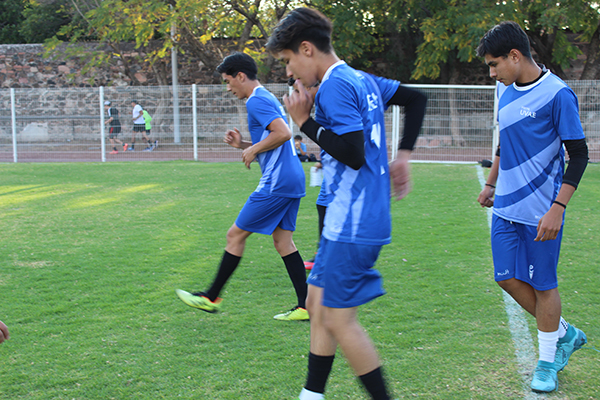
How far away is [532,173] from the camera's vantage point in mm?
2895

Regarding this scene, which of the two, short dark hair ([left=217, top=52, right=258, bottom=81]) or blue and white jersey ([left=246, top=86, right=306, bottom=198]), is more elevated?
short dark hair ([left=217, top=52, right=258, bottom=81])

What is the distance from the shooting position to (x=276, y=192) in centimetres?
399

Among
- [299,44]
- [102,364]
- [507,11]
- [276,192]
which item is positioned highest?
[507,11]

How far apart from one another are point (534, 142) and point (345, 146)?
134 centimetres

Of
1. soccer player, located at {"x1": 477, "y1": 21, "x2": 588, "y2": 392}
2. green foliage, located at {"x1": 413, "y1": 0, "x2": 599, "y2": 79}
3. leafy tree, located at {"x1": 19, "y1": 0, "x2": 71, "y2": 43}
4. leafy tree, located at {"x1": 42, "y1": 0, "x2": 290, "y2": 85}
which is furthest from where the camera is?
leafy tree, located at {"x1": 19, "y1": 0, "x2": 71, "y2": 43}

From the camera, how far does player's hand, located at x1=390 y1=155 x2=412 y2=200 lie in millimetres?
2381

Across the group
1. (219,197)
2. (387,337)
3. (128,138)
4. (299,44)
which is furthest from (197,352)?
(128,138)

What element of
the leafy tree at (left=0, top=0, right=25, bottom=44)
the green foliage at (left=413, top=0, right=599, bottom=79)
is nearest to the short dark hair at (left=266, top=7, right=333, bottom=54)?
the green foliage at (left=413, top=0, right=599, bottom=79)

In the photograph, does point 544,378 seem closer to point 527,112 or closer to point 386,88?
point 527,112

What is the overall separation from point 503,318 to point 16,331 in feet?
11.4

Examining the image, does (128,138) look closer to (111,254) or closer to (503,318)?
(111,254)

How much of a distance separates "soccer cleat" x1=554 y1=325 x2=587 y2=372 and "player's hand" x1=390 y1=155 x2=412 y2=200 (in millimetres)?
1462

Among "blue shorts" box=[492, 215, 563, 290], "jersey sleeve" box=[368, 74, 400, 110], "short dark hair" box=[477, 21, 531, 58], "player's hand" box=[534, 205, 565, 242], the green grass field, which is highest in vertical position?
"short dark hair" box=[477, 21, 531, 58]

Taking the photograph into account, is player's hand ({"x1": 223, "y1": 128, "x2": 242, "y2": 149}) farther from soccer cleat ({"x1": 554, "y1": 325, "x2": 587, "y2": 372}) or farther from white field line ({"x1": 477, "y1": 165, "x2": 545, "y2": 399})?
soccer cleat ({"x1": 554, "y1": 325, "x2": 587, "y2": 372})
